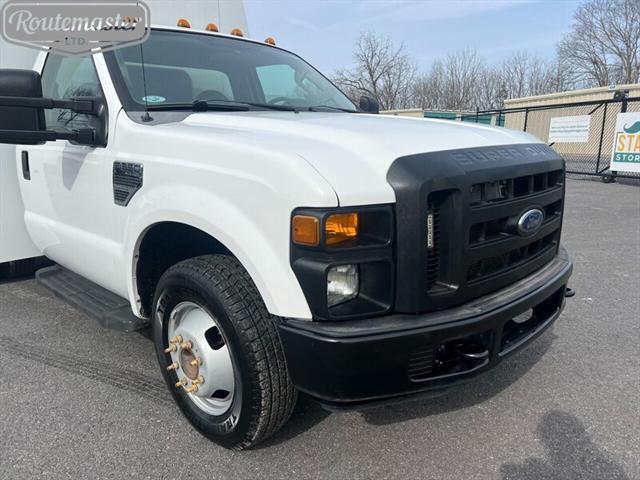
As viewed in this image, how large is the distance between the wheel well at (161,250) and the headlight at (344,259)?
32.2 inches

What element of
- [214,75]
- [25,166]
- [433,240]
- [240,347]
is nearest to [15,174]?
[25,166]

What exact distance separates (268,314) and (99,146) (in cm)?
153

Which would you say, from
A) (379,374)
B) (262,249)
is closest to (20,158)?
(262,249)

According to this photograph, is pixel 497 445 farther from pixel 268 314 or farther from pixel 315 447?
pixel 268 314

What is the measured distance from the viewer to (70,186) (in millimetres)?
3182

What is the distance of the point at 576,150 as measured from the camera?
664 inches

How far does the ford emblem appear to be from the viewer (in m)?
2.23

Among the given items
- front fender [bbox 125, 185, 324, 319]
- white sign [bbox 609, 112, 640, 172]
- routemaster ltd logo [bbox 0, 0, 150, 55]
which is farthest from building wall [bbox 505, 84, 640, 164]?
front fender [bbox 125, 185, 324, 319]

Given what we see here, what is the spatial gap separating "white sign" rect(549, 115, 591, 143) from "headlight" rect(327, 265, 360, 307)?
14158mm

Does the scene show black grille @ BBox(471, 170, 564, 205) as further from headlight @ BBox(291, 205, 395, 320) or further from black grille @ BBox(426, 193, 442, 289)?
headlight @ BBox(291, 205, 395, 320)

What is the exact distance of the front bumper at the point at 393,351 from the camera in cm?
184

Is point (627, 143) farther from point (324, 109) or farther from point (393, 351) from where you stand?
point (393, 351)

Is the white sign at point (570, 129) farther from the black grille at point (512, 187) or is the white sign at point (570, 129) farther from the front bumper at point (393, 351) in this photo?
the front bumper at point (393, 351)

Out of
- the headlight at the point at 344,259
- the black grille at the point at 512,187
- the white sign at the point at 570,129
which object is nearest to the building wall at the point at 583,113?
the white sign at the point at 570,129
